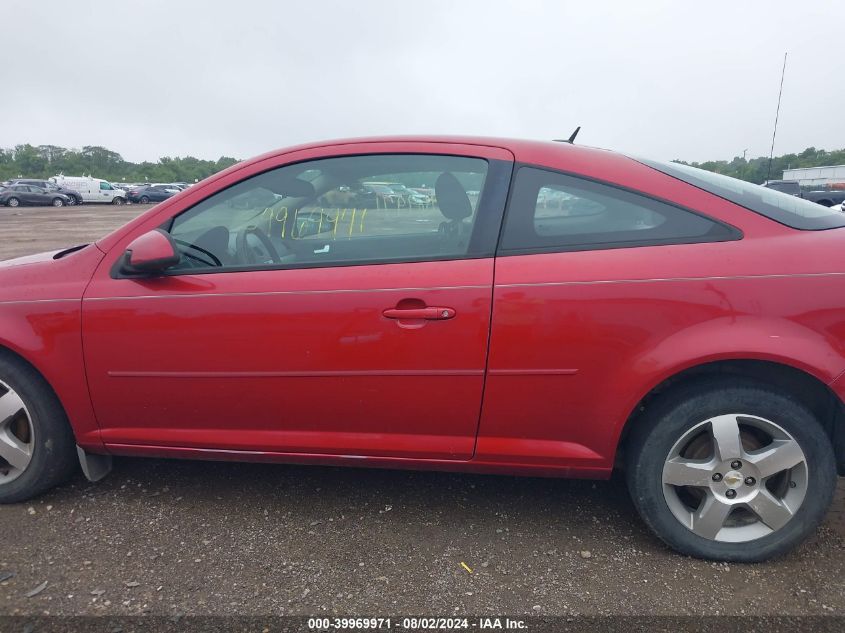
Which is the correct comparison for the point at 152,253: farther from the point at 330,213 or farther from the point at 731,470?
the point at 731,470

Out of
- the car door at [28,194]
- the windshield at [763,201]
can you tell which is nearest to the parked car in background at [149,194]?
the car door at [28,194]

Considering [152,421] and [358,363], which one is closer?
[358,363]

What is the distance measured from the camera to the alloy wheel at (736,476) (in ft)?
6.93

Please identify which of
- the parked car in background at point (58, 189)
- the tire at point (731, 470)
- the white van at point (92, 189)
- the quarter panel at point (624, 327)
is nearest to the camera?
the quarter panel at point (624, 327)

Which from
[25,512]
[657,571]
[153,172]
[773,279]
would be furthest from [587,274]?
[153,172]

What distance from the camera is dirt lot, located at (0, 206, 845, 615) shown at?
203 centimetres

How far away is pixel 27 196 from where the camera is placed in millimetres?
33000

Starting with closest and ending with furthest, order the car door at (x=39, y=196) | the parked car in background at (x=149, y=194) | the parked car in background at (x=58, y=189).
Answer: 1. the car door at (x=39, y=196)
2. the parked car in background at (x=58, y=189)
3. the parked car in background at (x=149, y=194)

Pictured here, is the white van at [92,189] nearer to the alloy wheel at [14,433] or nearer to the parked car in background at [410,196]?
the alloy wheel at [14,433]

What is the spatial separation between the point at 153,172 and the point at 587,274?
287 feet

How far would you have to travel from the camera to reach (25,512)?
2.55m

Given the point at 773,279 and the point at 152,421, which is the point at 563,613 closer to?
the point at 773,279

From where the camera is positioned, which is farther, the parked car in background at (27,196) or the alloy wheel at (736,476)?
the parked car in background at (27,196)

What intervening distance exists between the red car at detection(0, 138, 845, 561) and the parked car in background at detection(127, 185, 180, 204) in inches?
1664
